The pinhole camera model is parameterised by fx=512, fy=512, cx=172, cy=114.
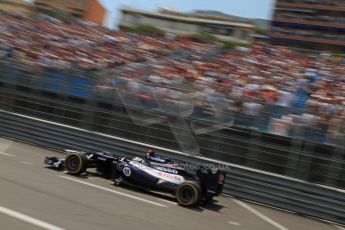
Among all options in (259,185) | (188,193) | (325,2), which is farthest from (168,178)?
(325,2)

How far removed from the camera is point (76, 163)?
33.8 ft

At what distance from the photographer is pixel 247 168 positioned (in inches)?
450

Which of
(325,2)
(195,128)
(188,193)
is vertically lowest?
(188,193)

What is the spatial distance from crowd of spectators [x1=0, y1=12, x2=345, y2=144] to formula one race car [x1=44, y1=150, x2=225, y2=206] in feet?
7.67

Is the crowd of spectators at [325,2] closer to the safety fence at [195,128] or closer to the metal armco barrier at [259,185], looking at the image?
the safety fence at [195,128]

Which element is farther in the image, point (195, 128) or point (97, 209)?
point (195, 128)

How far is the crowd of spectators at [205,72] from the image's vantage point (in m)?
11.6

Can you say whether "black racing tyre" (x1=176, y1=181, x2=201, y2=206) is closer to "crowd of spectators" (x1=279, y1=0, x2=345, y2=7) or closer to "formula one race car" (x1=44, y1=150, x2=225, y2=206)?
"formula one race car" (x1=44, y1=150, x2=225, y2=206)

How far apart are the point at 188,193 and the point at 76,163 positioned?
2476mm

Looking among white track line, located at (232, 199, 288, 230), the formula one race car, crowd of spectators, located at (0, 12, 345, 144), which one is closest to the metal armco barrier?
white track line, located at (232, 199, 288, 230)

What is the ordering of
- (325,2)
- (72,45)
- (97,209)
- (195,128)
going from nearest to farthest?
(97,209) < (195,128) < (72,45) < (325,2)

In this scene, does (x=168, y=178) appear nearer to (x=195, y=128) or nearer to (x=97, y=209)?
(x=97, y=209)

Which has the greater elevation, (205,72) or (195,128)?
(205,72)

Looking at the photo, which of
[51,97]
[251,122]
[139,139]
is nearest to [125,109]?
[139,139]
